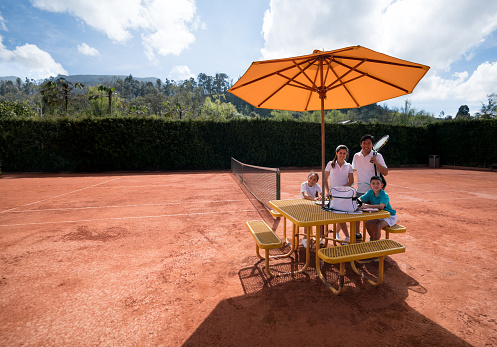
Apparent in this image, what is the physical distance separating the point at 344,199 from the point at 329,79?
2353 millimetres

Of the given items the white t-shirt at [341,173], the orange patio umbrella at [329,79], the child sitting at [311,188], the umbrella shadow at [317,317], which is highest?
the orange patio umbrella at [329,79]

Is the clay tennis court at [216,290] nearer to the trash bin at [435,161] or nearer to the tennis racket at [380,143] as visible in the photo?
the tennis racket at [380,143]

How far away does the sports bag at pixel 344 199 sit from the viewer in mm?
3119

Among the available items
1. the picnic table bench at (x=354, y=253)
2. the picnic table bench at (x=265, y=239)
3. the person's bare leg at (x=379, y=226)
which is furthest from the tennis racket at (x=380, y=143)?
the picnic table bench at (x=265, y=239)

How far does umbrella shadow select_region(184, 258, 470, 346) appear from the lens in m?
2.28

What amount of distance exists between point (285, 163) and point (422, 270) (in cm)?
1718

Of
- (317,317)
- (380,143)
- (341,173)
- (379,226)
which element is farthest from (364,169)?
(317,317)

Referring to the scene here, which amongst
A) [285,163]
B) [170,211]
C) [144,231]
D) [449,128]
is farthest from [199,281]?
[449,128]

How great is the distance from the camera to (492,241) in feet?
15.0

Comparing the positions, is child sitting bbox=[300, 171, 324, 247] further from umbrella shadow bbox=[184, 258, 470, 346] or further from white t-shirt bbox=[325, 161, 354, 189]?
umbrella shadow bbox=[184, 258, 470, 346]

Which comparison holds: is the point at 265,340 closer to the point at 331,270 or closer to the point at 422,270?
the point at 331,270

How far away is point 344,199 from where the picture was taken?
10.3 ft

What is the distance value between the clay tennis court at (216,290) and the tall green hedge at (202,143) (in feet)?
42.9

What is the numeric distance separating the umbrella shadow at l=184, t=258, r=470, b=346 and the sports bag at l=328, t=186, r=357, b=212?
0.98m
